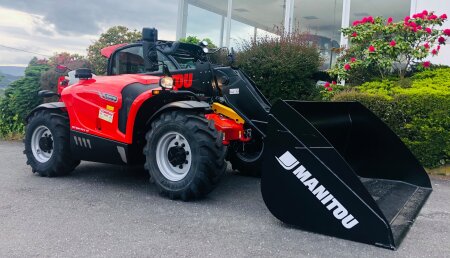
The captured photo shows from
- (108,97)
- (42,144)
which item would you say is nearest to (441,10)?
(108,97)

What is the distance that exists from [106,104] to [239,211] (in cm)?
218

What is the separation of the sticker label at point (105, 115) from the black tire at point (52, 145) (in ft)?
2.79

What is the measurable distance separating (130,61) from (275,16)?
1154cm

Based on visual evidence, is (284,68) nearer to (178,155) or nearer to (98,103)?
(98,103)

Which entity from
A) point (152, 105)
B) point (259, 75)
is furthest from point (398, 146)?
point (259, 75)

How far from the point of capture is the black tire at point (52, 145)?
5902 millimetres

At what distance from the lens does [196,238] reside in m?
3.70

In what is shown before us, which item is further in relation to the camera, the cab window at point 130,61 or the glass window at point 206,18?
the glass window at point 206,18

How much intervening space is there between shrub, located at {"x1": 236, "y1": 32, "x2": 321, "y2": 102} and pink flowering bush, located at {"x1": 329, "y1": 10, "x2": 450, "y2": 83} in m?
0.76

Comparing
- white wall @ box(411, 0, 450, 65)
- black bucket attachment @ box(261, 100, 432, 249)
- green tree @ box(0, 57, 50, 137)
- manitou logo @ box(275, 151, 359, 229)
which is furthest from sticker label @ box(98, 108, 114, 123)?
white wall @ box(411, 0, 450, 65)

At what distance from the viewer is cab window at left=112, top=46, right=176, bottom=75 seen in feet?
19.1

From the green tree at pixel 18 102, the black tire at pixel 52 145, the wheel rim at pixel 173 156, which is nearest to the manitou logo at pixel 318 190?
the wheel rim at pixel 173 156

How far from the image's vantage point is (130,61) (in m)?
6.07

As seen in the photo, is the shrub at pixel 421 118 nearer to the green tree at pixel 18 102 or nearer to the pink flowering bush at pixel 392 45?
the pink flowering bush at pixel 392 45
